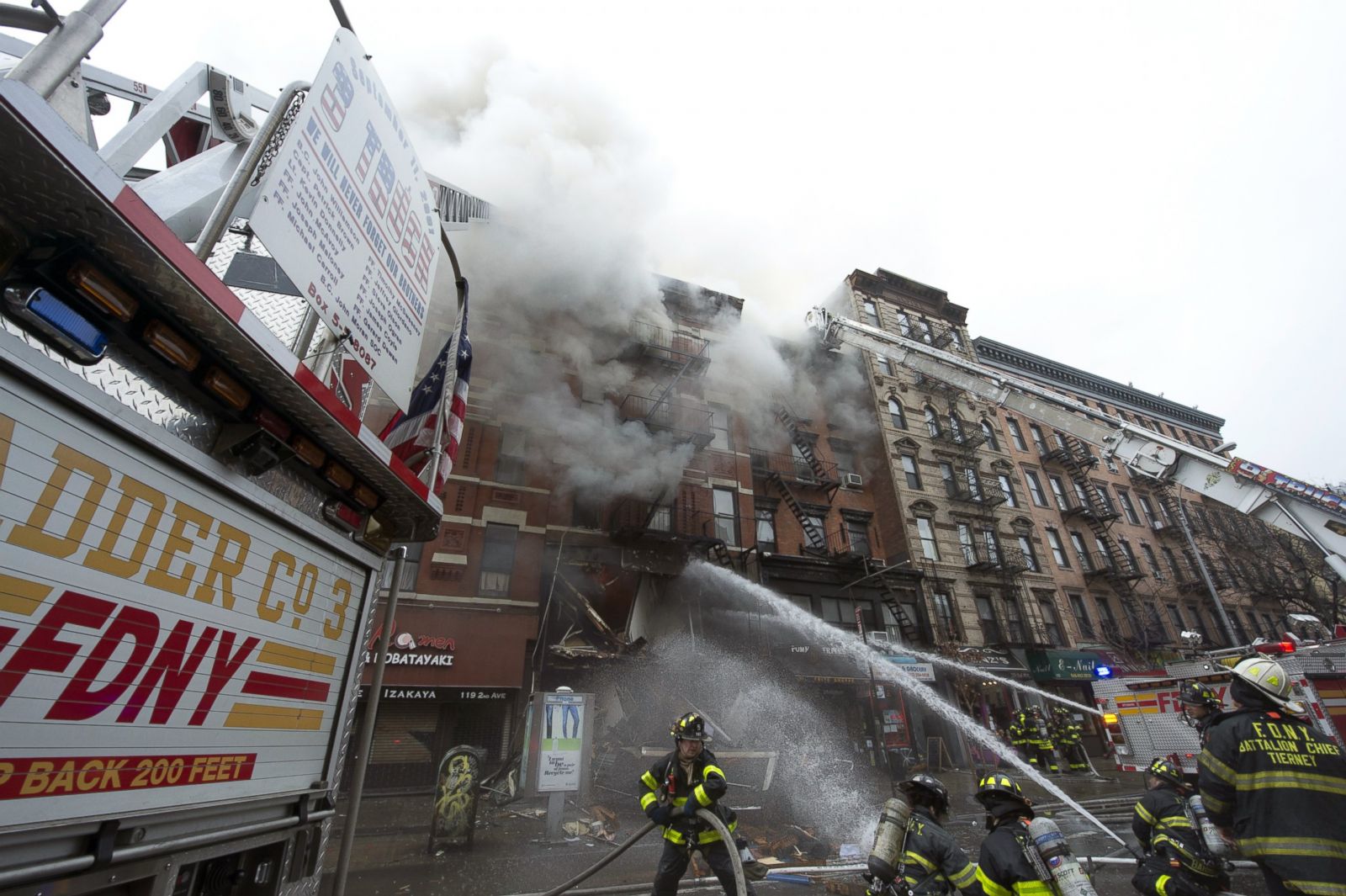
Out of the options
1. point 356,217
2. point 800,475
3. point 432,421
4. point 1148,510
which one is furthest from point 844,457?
point 356,217

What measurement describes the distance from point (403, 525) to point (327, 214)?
5.57 ft

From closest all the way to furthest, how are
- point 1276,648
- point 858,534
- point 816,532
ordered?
point 1276,648 < point 816,532 < point 858,534

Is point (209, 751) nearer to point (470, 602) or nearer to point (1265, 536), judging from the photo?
point (470, 602)

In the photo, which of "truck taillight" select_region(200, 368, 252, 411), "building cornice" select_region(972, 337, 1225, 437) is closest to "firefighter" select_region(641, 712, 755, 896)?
"truck taillight" select_region(200, 368, 252, 411)

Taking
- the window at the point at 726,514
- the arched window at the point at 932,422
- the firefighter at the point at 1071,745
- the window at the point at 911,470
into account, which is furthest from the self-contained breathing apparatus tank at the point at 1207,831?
the arched window at the point at 932,422

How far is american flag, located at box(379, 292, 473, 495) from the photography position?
347cm

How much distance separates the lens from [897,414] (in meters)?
22.8

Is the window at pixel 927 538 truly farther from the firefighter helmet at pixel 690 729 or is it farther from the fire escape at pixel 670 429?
the firefighter helmet at pixel 690 729

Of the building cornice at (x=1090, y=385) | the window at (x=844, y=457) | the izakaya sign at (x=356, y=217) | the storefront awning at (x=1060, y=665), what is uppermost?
the building cornice at (x=1090, y=385)

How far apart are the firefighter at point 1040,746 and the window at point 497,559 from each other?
505 inches

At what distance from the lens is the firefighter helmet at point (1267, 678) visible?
325 centimetres

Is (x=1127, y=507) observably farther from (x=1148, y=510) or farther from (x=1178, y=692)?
(x=1178, y=692)

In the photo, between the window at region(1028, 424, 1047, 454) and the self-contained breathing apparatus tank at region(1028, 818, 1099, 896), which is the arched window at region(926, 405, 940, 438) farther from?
the self-contained breathing apparatus tank at region(1028, 818, 1099, 896)

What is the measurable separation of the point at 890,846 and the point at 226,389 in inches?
172
